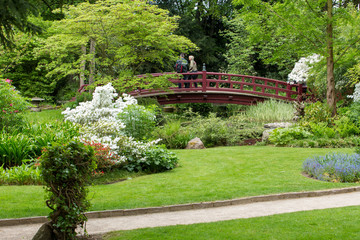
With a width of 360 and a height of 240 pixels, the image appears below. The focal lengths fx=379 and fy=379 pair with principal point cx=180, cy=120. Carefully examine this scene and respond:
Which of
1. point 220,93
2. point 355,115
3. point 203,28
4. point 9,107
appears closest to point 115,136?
point 9,107

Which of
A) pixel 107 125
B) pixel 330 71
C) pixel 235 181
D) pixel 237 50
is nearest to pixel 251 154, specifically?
pixel 235 181

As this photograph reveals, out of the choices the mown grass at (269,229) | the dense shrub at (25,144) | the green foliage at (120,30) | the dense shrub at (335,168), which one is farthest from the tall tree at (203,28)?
the mown grass at (269,229)

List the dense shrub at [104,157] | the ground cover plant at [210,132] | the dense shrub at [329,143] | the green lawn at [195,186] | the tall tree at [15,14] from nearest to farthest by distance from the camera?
the tall tree at [15,14]
the green lawn at [195,186]
the dense shrub at [104,157]
the dense shrub at [329,143]
the ground cover plant at [210,132]

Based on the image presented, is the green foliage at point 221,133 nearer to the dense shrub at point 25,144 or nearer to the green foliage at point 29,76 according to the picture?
the dense shrub at point 25,144

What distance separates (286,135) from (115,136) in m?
6.94

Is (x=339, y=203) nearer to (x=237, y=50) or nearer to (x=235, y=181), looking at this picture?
(x=235, y=181)

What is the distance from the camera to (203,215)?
21.5 feet

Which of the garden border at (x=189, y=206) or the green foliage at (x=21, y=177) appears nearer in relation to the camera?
the garden border at (x=189, y=206)

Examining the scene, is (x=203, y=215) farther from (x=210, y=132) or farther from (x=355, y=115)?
(x=355, y=115)

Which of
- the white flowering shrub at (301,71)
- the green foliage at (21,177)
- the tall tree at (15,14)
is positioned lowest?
the green foliage at (21,177)

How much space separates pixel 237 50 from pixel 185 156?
20.7m

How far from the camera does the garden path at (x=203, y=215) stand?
591 centimetres

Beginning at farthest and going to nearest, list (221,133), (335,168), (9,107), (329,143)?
(221,133) → (329,143) → (9,107) → (335,168)

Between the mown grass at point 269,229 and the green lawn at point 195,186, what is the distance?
1.16 m
